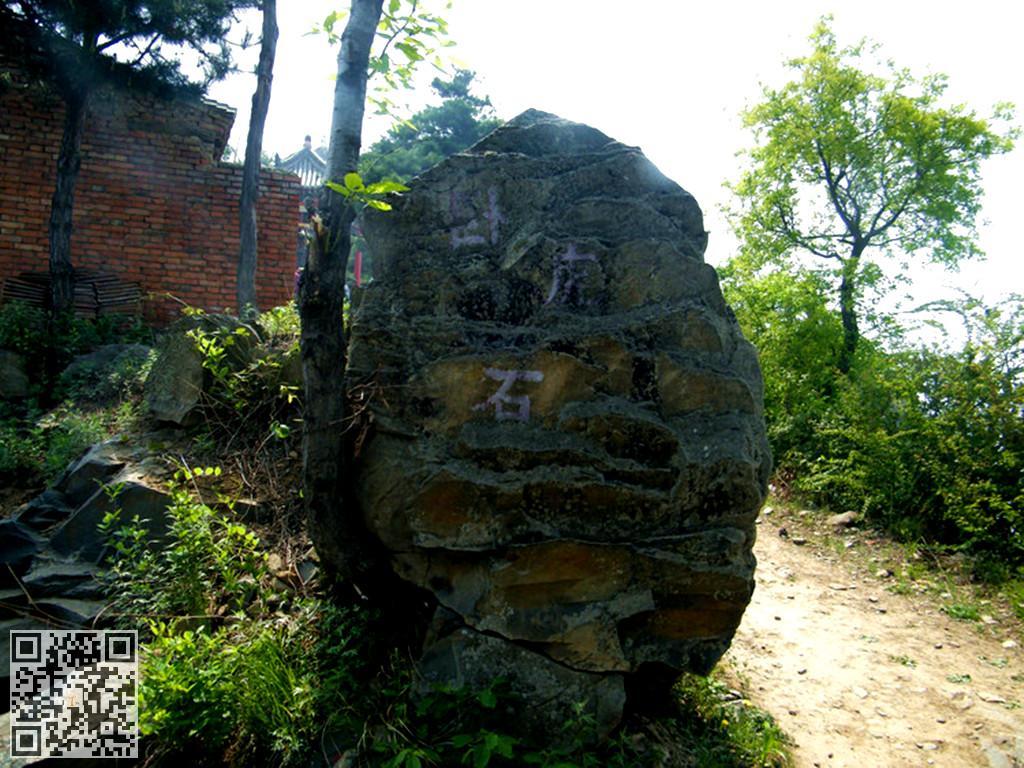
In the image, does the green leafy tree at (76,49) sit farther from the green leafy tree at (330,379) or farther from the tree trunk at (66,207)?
the green leafy tree at (330,379)

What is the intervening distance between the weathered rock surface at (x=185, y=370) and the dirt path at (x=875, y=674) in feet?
11.5

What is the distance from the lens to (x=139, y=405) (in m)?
4.53

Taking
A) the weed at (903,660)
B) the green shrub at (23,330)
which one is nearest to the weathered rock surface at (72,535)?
the green shrub at (23,330)

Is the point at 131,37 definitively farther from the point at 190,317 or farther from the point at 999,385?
the point at 999,385

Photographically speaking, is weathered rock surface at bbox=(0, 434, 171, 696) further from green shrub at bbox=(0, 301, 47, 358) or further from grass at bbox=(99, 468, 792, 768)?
green shrub at bbox=(0, 301, 47, 358)

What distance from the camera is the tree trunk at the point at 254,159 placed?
855 cm

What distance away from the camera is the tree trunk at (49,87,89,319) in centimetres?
753

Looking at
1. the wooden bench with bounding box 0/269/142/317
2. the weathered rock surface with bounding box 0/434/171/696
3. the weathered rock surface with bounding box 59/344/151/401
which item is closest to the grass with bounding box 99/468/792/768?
the weathered rock surface with bounding box 0/434/171/696

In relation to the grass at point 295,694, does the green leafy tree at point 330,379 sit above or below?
above

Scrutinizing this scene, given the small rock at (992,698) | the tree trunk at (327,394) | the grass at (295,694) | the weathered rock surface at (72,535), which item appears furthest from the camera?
the small rock at (992,698)

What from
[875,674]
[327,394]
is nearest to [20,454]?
[327,394]

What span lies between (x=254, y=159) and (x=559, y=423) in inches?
296

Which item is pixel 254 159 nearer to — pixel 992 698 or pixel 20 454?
pixel 20 454

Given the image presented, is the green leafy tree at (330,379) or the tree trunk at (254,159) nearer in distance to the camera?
the green leafy tree at (330,379)
